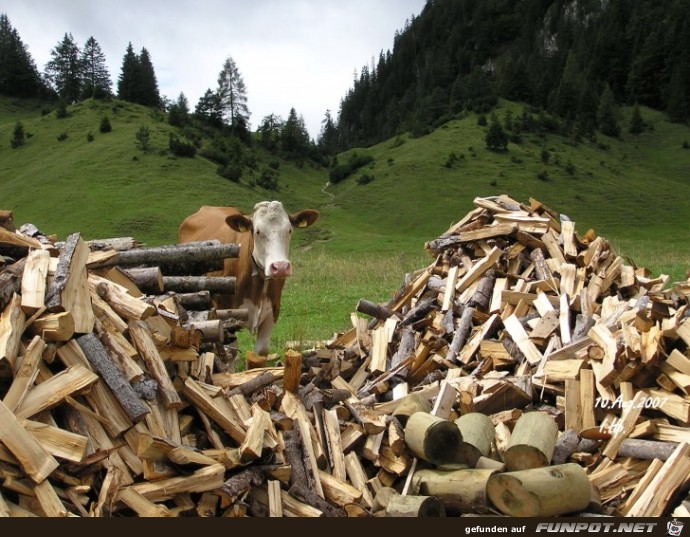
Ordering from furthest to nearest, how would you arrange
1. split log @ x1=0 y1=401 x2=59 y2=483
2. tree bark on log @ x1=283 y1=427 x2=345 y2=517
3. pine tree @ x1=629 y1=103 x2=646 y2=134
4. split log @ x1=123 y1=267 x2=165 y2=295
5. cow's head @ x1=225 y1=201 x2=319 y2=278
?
pine tree @ x1=629 y1=103 x2=646 y2=134
cow's head @ x1=225 y1=201 x2=319 y2=278
split log @ x1=123 y1=267 x2=165 y2=295
tree bark on log @ x1=283 y1=427 x2=345 y2=517
split log @ x1=0 y1=401 x2=59 y2=483

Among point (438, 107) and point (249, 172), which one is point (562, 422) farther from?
point (438, 107)

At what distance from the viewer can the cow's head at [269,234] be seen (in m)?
8.39

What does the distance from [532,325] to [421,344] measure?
156 cm

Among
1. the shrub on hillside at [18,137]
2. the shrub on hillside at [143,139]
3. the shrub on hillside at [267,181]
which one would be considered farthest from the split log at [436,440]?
the shrub on hillside at [18,137]

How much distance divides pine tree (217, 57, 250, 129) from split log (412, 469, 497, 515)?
284 ft

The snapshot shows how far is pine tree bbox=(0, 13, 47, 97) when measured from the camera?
96.8 metres

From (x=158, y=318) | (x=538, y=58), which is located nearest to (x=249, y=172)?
(x=158, y=318)

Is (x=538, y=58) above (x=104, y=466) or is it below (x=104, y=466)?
above

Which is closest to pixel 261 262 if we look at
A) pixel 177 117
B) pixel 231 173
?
pixel 231 173

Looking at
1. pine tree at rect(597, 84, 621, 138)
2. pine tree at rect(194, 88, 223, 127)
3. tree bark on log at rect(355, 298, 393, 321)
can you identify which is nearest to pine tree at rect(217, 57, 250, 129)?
pine tree at rect(194, 88, 223, 127)

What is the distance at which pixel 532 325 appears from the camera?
878cm

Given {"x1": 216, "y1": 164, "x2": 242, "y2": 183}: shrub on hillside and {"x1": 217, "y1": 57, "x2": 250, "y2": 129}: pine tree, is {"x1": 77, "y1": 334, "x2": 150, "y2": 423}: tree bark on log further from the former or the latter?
{"x1": 217, "y1": 57, "x2": 250, "y2": 129}: pine tree

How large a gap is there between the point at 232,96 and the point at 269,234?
8606 cm

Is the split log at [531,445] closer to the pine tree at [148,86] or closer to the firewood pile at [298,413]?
the firewood pile at [298,413]
